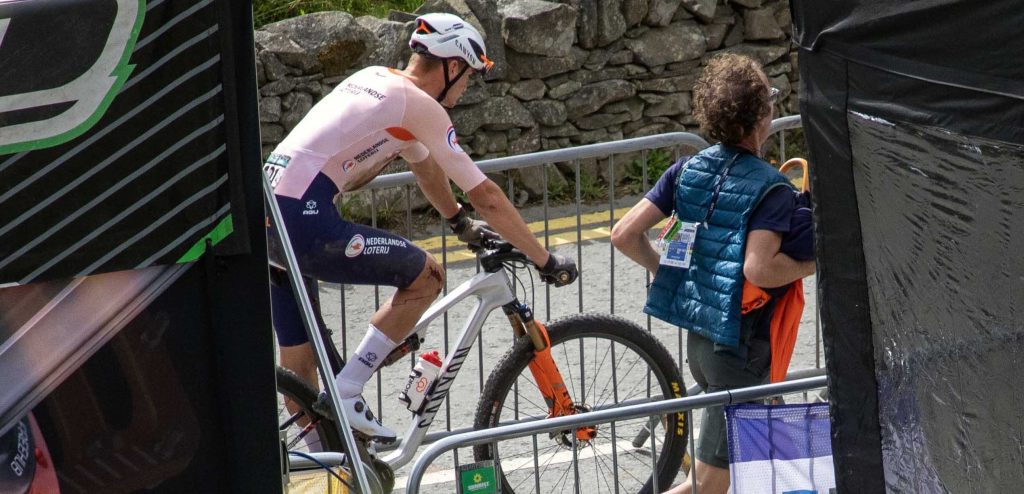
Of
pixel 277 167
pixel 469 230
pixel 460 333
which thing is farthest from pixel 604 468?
pixel 277 167

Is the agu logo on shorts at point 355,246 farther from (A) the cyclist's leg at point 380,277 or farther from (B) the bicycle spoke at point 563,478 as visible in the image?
(B) the bicycle spoke at point 563,478

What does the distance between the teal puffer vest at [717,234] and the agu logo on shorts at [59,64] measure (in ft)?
7.34

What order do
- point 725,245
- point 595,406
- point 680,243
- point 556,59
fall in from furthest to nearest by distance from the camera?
1. point 556,59
2. point 595,406
3. point 680,243
4. point 725,245

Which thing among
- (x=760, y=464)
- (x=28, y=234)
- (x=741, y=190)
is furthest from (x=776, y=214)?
(x=28, y=234)

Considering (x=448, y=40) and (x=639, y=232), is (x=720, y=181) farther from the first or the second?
(x=448, y=40)

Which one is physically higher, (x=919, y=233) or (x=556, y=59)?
(x=919, y=233)

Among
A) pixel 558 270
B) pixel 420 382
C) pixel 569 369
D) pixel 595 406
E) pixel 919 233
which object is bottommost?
pixel 595 406

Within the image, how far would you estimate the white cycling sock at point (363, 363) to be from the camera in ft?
15.9

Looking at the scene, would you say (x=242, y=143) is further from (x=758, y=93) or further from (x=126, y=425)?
(x=758, y=93)

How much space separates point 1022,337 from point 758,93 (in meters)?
1.82

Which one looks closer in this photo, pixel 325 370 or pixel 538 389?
pixel 325 370

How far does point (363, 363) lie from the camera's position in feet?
16.0

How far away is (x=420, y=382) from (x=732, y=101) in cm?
167

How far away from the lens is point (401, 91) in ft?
15.6
